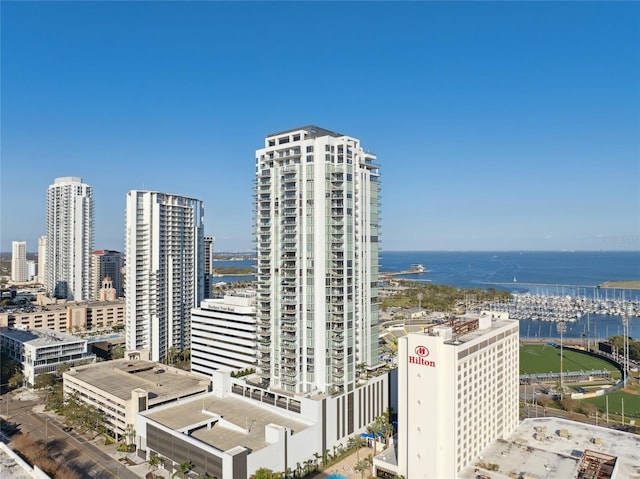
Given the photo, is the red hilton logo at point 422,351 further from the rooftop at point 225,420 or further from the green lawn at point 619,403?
the green lawn at point 619,403

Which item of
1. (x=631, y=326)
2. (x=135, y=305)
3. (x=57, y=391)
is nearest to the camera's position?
(x=57, y=391)

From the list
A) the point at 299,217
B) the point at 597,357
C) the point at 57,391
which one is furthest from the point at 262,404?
the point at 597,357

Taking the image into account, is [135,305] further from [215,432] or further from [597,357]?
[597,357]

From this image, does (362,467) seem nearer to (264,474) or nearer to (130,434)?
(264,474)

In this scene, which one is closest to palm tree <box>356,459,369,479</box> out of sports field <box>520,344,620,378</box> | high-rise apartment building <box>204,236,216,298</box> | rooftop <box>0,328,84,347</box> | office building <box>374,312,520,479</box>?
office building <box>374,312,520,479</box>

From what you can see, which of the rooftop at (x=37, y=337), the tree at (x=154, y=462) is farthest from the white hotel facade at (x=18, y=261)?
the tree at (x=154, y=462)

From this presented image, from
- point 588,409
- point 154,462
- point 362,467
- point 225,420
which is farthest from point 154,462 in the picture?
point 588,409

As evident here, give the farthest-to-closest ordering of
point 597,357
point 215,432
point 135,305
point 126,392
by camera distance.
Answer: point 597,357, point 135,305, point 126,392, point 215,432
